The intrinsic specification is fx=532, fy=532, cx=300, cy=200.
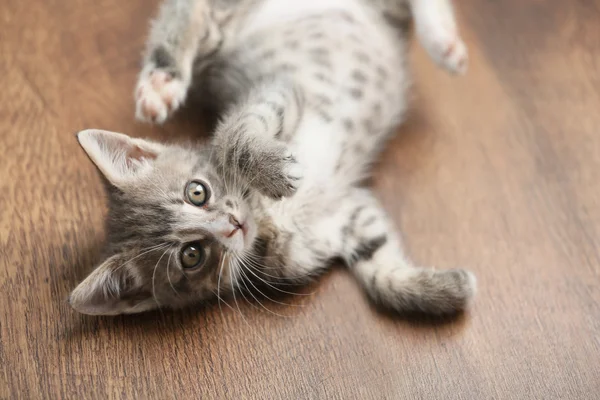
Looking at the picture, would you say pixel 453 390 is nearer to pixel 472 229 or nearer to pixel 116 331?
pixel 472 229

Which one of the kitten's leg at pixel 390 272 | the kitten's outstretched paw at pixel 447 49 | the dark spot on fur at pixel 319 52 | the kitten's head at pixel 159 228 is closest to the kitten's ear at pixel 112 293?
the kitten's head at pixel 159 228

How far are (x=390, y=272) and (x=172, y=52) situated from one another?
72cm

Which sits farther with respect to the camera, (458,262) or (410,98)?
(410,98)

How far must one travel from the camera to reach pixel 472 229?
4.02 ft

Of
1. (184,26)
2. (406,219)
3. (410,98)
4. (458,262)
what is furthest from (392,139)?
(184,26)

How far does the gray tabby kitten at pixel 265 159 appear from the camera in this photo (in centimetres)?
102

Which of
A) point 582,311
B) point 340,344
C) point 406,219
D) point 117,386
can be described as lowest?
point 117,386

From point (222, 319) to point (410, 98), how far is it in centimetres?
78

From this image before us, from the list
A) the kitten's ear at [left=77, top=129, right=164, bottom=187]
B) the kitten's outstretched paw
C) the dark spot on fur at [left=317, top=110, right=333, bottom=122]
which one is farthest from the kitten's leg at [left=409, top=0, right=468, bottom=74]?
the kitten's ear at [left=77, top=129, right=164, bottom=187]

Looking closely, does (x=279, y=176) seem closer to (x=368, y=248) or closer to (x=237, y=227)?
(x=237, y=227)

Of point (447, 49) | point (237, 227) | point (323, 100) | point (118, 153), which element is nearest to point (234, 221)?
point (237, 227)

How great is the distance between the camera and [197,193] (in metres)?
1.04

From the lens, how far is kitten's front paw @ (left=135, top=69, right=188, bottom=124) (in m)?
1.15

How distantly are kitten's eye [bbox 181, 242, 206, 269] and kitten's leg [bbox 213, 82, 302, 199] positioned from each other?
15cm
